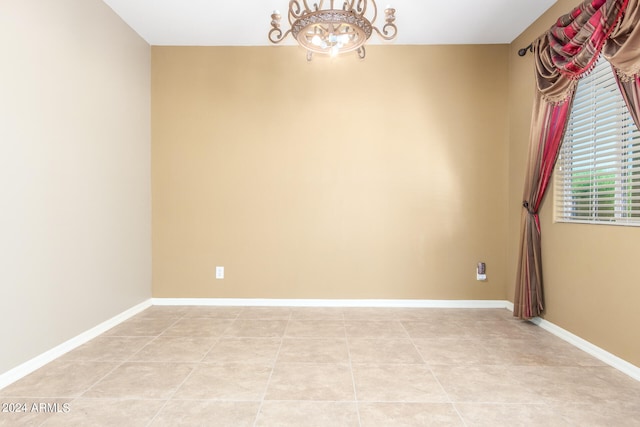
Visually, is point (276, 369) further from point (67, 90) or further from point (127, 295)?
point (67, 90)

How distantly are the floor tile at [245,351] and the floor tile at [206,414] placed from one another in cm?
50

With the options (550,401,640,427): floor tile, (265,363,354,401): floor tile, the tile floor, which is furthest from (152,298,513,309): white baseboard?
(550,401,640,427): floor tile

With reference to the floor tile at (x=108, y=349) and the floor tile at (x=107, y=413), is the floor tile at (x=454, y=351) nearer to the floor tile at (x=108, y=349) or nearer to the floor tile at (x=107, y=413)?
the floor tile at (x=107, y=413)

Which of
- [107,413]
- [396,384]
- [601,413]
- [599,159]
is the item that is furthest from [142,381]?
[599,159]

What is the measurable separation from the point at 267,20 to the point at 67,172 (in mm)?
2133

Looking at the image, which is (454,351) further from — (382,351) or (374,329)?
(374,329)

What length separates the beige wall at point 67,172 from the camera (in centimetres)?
205

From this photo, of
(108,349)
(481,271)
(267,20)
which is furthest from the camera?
(481,271)

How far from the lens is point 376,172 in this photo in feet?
11.8

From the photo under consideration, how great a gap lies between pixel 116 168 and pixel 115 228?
21.5 inches

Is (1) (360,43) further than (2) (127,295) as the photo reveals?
No

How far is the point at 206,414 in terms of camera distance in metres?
1.70

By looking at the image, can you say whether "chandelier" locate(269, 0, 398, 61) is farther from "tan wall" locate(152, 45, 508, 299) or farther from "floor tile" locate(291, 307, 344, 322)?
"floor tile" locate(291, 307, 344, 322)

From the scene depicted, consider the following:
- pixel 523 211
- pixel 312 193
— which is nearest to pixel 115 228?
pixel 312 193
